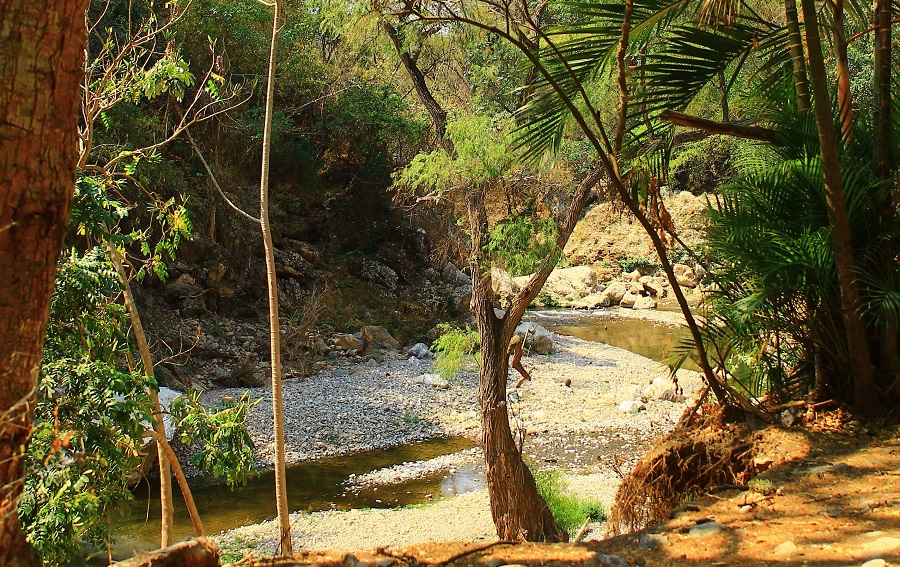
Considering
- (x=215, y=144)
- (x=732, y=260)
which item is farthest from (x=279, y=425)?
(x=215, y=144)

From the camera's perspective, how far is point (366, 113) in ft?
53.2

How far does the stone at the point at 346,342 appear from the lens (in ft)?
50.0

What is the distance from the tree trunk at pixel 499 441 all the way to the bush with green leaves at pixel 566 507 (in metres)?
0.34

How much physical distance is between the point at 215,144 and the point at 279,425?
36.5 feet

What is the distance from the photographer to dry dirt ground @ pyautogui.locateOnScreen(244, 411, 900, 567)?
2.29 m

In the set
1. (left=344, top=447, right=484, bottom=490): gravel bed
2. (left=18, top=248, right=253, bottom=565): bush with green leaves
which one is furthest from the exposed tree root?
(left=344, top=447, right=484, bottom=490): gravel bed

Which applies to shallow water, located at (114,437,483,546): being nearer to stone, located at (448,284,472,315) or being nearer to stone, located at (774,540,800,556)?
stone, located at (774,540,800,556)

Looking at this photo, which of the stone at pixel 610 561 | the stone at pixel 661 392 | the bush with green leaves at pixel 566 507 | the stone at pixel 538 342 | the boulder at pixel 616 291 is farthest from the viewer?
the boulder at pixel 616 291

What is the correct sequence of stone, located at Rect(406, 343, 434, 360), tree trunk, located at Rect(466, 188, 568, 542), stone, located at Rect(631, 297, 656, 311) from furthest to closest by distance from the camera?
stone, located at Rect(631, 297, 656, 311), stone, located at Rect(406, 343, 434, 360), tree trunk, located at Rect(466, 188, 568, 542)

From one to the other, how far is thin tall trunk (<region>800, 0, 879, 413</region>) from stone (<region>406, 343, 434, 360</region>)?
12239mm

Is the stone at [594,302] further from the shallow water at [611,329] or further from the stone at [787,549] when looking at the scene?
the stone at [787,549]

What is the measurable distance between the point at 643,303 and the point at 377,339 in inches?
419

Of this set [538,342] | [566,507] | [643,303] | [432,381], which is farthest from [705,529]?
[643,303]

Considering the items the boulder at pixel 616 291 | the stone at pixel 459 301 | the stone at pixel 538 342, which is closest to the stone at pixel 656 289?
the boulder at pixel 616 291
